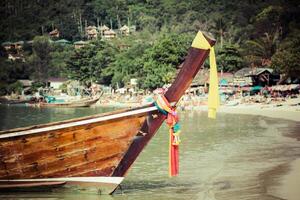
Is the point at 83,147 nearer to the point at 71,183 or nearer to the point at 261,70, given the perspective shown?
the point at 71,183

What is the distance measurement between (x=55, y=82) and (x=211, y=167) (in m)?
78.9

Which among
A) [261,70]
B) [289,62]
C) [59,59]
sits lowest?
[261,70]

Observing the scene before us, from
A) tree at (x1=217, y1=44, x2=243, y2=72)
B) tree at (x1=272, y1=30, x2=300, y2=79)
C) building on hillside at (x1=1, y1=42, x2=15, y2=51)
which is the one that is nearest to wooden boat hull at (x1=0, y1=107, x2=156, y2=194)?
tree at (x1=272, y1=30, x2=300, y2=79)

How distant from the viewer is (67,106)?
68.8 metres

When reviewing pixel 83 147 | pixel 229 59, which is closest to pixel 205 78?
pixel 229 59

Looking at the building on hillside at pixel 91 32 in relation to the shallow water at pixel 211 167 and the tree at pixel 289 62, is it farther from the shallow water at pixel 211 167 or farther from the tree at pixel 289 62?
the shallow water at pixel 211 167

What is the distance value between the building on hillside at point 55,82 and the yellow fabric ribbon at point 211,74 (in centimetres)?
8121

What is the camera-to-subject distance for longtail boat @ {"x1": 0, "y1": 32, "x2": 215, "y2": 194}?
10758mm

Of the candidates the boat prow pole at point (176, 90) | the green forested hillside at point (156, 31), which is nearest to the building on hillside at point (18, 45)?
the green forested hillside at point (156, 31)

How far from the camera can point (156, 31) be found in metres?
114

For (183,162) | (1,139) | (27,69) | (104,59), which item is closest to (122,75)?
(104,59)

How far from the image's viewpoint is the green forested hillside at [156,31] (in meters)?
63.9

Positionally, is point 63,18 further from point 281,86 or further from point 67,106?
point 281,86

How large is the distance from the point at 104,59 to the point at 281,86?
4004 centimetres
